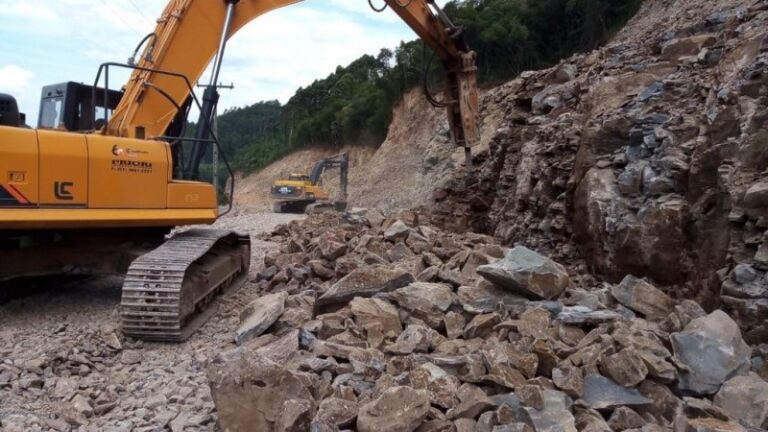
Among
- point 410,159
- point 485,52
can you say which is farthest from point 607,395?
point 485,52

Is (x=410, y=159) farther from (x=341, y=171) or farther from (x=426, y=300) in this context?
(x=426, y=300)

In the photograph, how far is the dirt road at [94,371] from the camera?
3.74 meters

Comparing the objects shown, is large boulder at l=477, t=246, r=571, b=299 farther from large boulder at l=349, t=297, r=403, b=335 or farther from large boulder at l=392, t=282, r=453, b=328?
large boulder at l=349, t=297, r=403, b=335

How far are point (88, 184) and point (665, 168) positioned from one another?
5.48m

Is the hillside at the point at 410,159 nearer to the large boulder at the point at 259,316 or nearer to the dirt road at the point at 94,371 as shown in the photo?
Result: the large boulder at the point at 259,316

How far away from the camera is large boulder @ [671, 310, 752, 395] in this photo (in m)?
3.68

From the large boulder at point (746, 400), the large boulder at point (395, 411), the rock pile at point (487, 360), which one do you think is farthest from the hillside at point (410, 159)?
the large boulder at point (395, 411)

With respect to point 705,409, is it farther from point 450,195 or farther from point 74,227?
point 450,195

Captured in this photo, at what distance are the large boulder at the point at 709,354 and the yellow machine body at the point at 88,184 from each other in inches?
169

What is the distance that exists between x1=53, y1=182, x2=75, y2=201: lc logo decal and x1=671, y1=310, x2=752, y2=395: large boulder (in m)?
4.69

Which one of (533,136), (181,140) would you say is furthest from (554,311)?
(533,136)

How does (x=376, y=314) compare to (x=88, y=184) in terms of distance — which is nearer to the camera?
(x=376, y=314)

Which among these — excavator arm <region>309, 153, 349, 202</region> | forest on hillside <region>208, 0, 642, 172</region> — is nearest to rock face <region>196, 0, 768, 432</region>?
forest on hillside <region>208, 0, 642, 172</region>

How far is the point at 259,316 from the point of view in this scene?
16.7 ft
